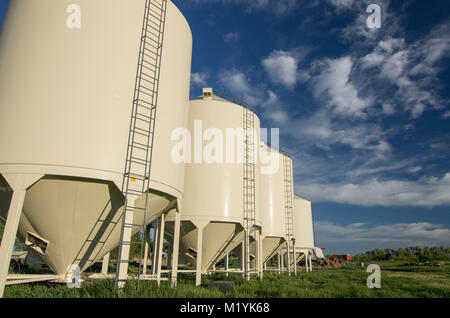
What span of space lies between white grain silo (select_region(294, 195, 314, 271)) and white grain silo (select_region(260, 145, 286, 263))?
6547 millimetres

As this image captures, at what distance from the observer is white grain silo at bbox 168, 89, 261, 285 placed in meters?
15.0

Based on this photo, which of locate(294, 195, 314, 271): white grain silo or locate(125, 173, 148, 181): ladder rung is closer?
locate(125, 173, 148, 181): ladder rung

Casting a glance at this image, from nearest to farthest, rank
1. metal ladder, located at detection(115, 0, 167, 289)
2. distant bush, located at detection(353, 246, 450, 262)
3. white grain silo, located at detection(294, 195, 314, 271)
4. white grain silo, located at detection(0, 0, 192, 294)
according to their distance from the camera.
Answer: white grain silo, located at detection(0, 0, 192, 294) → metal ladder, located at detection(115, 0, 167, 289) → white grain silo, located at detection(294, 195, 314, 271) → distant bush, located at detection(353, 246, 450, 262)

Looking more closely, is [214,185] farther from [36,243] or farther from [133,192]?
[36,243]

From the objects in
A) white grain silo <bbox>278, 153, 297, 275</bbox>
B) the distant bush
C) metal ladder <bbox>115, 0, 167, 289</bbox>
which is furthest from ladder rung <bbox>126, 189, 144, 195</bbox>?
the distant bush

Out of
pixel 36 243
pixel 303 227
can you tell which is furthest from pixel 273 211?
pixel 36 243

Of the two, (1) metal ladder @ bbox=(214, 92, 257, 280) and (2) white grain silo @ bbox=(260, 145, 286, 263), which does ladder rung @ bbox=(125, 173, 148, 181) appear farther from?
(2) white grain silo @ bbox=(260, 145, 286, 263)

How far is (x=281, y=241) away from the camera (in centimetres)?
2309

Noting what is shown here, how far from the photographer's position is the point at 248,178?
54.3 feet

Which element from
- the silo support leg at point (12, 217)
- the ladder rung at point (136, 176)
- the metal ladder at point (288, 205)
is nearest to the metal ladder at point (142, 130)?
the ladder rung at point (136, 176)

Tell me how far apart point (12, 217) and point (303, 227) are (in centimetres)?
2756

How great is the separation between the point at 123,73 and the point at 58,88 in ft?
6.32
